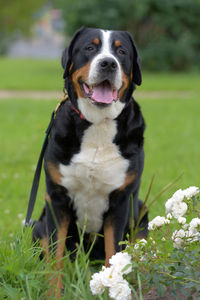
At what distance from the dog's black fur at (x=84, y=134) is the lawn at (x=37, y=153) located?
0.32m

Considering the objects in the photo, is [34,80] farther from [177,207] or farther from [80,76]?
[177,207]

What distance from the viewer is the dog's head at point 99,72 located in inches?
124

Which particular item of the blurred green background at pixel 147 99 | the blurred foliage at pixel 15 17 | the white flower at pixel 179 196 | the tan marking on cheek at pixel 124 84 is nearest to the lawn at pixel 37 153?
the blurred green background at pixel 147 99

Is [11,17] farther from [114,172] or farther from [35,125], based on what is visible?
[114,172]

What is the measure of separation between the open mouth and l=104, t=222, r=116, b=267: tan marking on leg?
0.79m

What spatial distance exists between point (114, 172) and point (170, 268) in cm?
79

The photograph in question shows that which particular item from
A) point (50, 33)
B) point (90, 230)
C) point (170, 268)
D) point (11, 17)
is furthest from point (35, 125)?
point (50, 33)

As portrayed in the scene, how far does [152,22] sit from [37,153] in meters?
15.4

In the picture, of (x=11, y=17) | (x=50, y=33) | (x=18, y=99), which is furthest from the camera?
(x=50, y=33)

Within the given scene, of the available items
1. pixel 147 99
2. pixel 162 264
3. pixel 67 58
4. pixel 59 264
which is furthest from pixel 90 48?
pixel 147 99

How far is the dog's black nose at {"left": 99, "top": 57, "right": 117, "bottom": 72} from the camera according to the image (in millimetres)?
3121

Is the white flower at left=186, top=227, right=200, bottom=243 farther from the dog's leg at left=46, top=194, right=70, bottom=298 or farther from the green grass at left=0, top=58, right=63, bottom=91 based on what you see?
the green grass at left=0, top=58, right=63, bottom=91

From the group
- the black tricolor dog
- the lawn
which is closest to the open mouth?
the black tricolor dog

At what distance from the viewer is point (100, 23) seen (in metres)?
21.5
